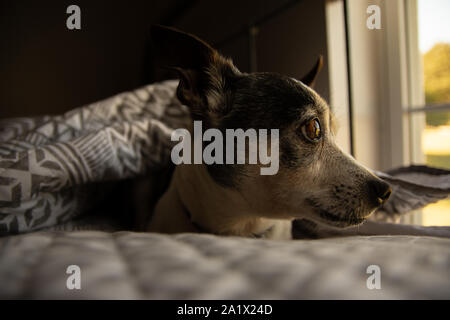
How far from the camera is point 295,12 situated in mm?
1433

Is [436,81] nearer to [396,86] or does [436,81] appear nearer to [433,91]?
[433,91]

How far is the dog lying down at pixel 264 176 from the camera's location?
70 cm

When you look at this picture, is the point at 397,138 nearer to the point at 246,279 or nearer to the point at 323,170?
the point at 323,170

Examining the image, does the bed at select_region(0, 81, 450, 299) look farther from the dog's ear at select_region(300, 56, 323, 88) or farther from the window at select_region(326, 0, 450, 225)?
the window at select_region(326, 0, 450, 225)

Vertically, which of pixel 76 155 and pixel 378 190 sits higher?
pixel 76 155

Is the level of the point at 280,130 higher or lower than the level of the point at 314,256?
higher

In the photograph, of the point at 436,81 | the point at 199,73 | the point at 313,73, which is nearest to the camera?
the point at 199,73

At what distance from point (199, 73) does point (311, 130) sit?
1.11ft

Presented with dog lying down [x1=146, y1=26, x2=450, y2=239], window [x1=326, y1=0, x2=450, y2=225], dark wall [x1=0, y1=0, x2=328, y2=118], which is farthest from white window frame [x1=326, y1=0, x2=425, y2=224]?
dog lying down [x1=146, y1=26, x2=450, y2=239]

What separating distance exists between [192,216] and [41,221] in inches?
14.3

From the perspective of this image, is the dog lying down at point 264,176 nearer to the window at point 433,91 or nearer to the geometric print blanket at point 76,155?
the geometric print blanket at point 76,155

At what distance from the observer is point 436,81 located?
1.31 m

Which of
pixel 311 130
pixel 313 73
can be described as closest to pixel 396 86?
pixel 313 73
